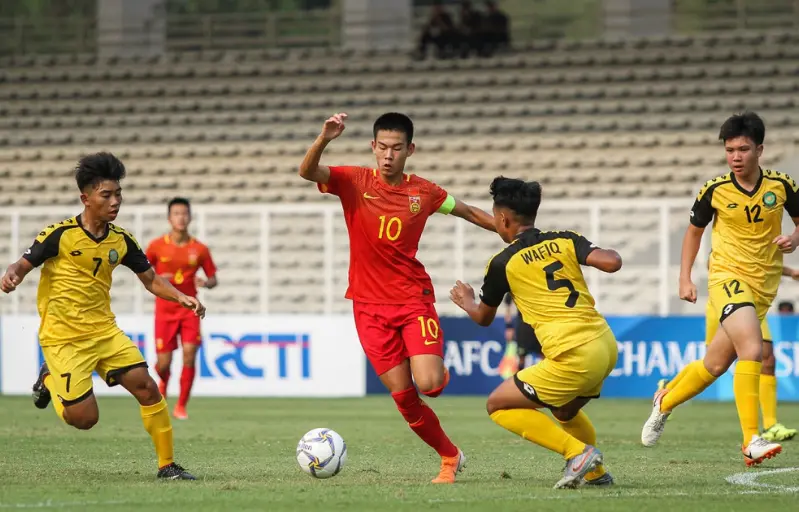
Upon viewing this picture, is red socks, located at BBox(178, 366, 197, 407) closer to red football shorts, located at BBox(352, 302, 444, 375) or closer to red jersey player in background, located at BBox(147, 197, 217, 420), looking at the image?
red jersey player in background, located at BBox(147, 197, 217, 420)

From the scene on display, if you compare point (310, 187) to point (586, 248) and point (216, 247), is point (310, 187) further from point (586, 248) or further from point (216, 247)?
point (586, 248)

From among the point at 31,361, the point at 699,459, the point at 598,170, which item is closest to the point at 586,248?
the point at 699,459

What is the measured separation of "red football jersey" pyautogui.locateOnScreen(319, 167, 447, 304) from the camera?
26.0ft

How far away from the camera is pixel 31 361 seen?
18.8m

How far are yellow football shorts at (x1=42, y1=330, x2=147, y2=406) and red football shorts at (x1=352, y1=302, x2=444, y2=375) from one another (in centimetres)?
134

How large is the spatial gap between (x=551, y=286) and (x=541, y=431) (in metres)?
0.76

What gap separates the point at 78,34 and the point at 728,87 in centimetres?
1378

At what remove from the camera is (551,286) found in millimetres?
7117

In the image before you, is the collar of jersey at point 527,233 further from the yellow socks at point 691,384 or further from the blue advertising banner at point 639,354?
the blue advertising banner at point 639,354

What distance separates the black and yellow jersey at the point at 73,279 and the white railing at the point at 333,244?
11003 millimetres

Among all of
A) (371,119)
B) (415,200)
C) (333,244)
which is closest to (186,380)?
(333,244)

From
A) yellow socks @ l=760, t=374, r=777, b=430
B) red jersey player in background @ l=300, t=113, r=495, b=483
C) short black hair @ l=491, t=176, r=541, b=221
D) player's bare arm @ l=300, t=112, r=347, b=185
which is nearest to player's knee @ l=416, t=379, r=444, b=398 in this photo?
red jersey player in background @ l=300, t=113, r=495, b=483

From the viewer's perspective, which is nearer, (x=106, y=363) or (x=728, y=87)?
(x=106, y=363)

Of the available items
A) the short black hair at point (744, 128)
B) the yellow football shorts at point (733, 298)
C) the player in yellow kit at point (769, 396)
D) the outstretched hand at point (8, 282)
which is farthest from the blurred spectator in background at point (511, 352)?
the outstretched hand at point (8, 282)
